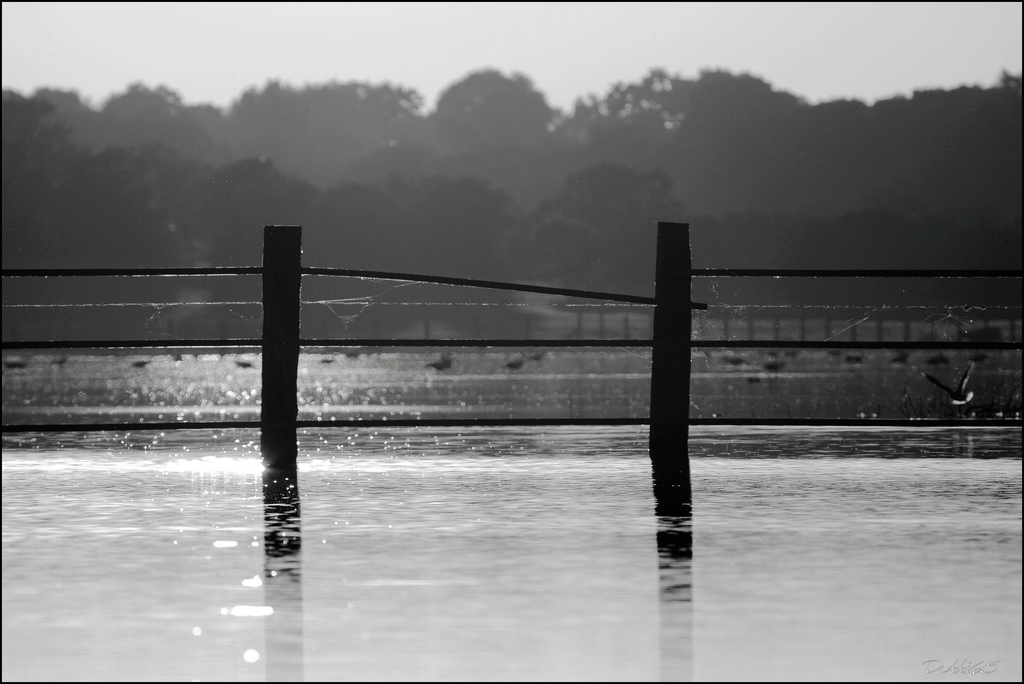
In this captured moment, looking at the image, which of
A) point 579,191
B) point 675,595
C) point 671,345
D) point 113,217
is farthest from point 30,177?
point 675,595

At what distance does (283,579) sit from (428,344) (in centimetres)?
453

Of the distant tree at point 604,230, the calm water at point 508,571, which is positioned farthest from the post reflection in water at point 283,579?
the distant tree at point 604,230

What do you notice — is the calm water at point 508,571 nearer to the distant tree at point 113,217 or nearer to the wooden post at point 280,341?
the wooden post at point 280,341

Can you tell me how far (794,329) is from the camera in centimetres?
8800

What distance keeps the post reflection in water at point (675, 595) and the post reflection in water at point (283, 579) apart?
956 millimetres

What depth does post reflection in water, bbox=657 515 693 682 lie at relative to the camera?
4.73 meters

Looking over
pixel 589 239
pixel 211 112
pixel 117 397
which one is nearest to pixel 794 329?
pixel 589 239

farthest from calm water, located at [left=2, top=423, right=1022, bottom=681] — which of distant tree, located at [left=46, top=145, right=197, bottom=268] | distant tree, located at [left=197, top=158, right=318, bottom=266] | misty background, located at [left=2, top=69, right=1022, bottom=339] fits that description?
distant tree, located at [left=197, top=158, right=318, bottom=266]

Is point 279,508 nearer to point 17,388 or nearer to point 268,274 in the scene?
point 268,274

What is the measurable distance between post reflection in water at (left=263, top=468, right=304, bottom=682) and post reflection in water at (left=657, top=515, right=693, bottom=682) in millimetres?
956

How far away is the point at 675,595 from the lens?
18.5 feet

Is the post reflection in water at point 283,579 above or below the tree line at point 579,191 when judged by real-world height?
below

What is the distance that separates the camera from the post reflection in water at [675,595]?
4.73m

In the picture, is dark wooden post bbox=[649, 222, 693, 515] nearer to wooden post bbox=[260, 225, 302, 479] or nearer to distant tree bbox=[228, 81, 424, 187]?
wooden post bbox=[260, 225, 302, 479]
